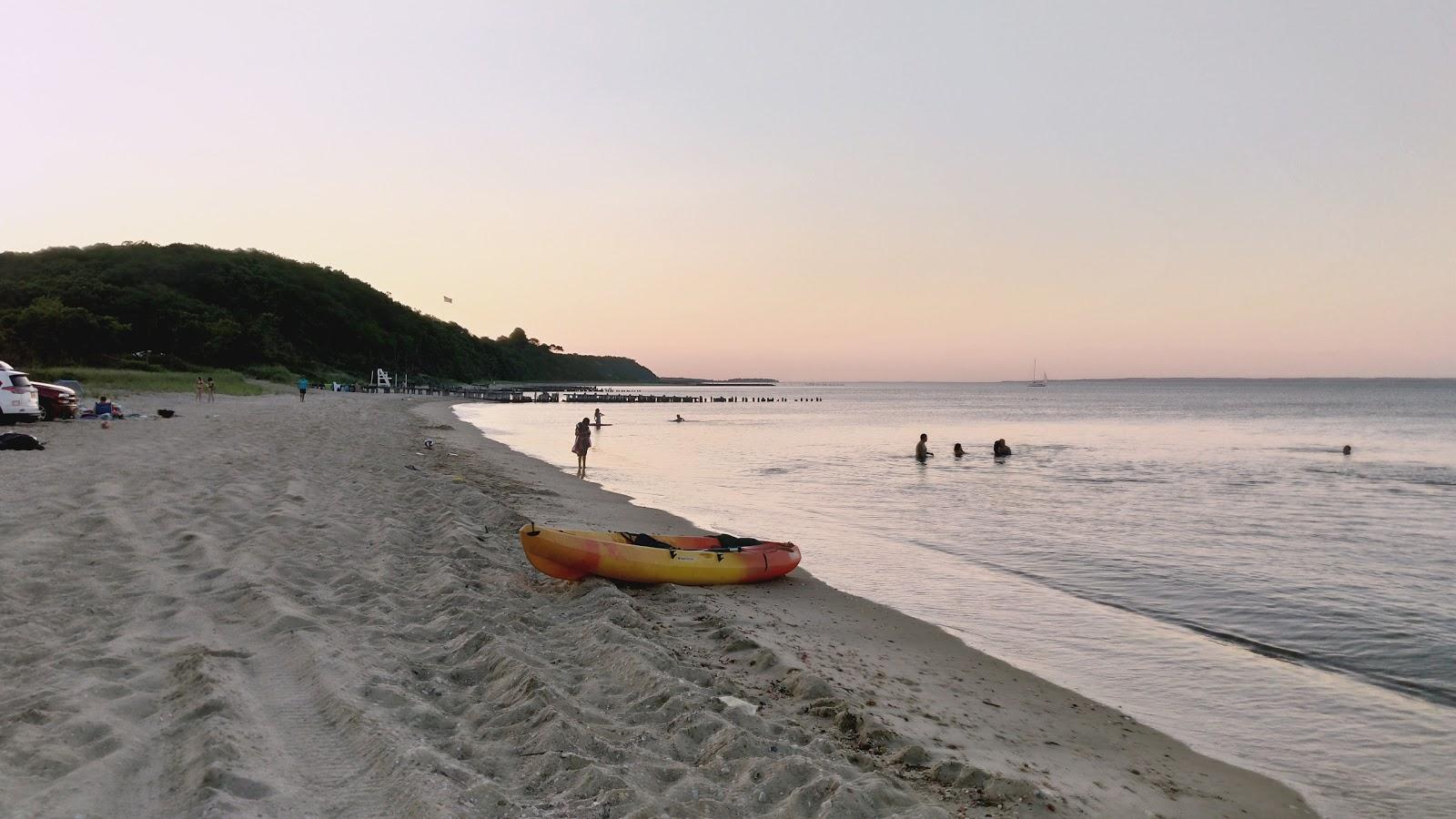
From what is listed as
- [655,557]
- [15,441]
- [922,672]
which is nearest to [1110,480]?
[655,557]

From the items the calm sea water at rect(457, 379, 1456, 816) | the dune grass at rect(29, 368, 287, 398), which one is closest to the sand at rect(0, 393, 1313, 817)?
the calm sea water at rect(457, 379, 1456, 816)

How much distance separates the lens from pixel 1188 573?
42.0 feet

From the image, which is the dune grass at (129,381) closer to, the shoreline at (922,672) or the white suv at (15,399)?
the white suv at (15,399)

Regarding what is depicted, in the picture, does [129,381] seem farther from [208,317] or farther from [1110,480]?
[208,317]

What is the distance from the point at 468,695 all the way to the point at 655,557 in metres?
4.48

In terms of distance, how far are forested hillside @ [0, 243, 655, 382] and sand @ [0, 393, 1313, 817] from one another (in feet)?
195

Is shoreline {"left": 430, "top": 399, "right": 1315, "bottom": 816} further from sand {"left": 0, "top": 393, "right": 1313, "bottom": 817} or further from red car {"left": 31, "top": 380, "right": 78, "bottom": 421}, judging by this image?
red car {"left": 31, "top": 380, "right": 78, "bottom": 421}

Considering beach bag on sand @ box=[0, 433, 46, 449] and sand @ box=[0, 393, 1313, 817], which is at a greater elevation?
beach bag on sand @ box=[0, 433, 46, 449]

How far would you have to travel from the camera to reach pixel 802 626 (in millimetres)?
8586

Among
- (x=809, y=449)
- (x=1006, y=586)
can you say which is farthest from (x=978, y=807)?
(x=809, y=449)

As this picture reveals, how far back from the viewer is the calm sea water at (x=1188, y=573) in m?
6.79

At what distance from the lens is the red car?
22.4 metres

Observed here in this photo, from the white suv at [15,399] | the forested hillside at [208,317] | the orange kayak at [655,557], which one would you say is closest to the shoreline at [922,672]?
the orange kayak at [655,557]

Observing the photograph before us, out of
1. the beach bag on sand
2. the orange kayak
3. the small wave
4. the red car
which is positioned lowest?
the small wave
